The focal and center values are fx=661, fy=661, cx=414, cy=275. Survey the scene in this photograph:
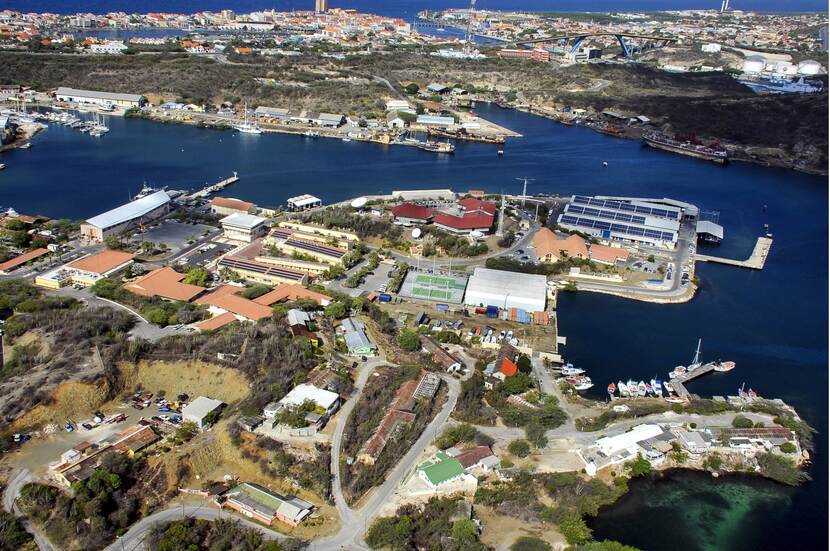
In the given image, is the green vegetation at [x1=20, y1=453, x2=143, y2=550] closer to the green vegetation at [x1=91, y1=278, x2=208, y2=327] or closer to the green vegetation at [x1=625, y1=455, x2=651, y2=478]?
the green vegetation at [x1=91, y1=278, x2=208, y2=327]

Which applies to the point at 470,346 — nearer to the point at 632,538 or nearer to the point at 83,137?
the point at 632,538

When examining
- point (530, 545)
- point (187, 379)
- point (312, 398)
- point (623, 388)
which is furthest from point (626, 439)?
point (187, 379)

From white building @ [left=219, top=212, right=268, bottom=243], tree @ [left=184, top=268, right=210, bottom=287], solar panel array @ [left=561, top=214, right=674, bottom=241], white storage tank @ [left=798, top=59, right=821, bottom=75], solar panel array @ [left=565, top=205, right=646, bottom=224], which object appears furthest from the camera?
white storage tank @ [left=798, top=59, right=821, bottom=75]

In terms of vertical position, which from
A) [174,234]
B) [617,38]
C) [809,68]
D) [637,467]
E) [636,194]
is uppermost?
[617,38]

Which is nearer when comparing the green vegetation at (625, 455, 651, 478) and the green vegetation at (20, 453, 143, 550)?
the green vegetation at (20, 453, 143, 550)

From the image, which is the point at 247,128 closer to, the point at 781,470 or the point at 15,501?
the point at 15,501

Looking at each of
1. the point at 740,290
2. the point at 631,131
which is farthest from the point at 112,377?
the point at 631,131

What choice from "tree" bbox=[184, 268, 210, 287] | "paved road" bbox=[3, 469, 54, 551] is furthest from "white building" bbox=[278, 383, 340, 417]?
"tree" bbox=[184, 268, 210, 287]
